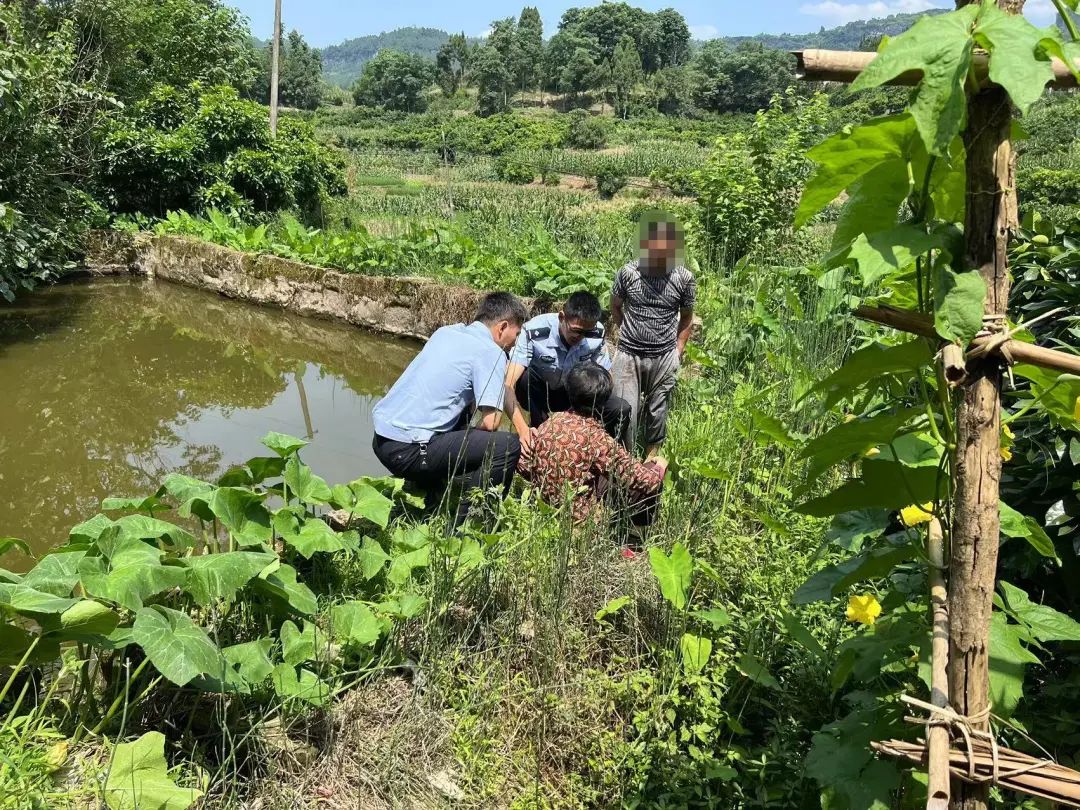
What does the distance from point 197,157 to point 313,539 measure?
12.1 meters

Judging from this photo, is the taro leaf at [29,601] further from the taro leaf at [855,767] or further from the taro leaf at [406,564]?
the taro leaf at [855,767]

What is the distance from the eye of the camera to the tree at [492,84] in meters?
76.8

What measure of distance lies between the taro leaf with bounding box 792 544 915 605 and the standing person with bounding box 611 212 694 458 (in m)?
2.67

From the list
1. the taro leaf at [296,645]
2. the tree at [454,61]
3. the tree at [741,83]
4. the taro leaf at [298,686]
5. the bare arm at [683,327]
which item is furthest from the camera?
the tree at [454,61]

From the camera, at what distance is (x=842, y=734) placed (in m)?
1.41

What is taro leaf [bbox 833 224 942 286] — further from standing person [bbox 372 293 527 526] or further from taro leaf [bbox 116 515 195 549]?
standing person [bbox 372 293 527 526]

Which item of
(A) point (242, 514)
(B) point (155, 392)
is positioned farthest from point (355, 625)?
(B) point (155, 392)

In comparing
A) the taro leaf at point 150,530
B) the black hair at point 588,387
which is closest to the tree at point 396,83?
the black hair at point 588,387

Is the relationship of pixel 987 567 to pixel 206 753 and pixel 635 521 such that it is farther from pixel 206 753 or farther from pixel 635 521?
pixel 635 521

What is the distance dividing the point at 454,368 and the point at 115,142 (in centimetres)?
1102

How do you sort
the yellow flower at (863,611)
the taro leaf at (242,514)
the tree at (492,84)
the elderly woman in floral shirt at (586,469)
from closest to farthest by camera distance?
the yellow flower at (863,611) → the taro leaf at (242,514) → the elderly woman in floral shirt at (586,469) → the tree at (492,84)

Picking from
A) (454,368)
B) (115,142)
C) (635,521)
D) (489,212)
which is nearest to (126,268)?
(115,142)

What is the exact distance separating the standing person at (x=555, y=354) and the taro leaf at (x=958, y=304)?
3.08 m

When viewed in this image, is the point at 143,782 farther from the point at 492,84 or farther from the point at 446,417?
the point at 492,84
